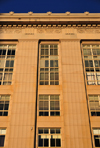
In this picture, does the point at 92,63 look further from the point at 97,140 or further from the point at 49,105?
the point at 97,140

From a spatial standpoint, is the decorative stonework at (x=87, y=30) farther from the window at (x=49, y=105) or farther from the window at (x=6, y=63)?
the window at (x=49, y=105)

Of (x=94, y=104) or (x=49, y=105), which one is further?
(x=94, y=104)

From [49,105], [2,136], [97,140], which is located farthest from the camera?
[49,105]

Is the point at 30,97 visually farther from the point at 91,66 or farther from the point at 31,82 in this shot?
the point at 91,66

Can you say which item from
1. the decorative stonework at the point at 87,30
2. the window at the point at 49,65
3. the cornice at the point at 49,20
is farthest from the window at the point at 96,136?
the cornice at the point at 49,20

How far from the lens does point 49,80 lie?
65.3ft

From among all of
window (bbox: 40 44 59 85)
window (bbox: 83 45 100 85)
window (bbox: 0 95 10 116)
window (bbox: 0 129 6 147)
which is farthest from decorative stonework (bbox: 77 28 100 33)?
window (bbox: 0 129 6 147)

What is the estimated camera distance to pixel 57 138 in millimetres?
16594

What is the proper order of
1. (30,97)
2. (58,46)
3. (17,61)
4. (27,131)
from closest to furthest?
(27,131)
(30,97)
(17,61)
(58,46)

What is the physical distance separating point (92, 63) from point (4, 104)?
1273 centimetres

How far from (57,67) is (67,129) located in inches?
322

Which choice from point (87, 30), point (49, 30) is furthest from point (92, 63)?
point (49, 30)

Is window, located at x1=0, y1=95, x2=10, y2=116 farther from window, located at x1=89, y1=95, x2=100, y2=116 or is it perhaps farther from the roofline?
the roofline

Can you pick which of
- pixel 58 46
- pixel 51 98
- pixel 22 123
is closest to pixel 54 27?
pixel 58 46
